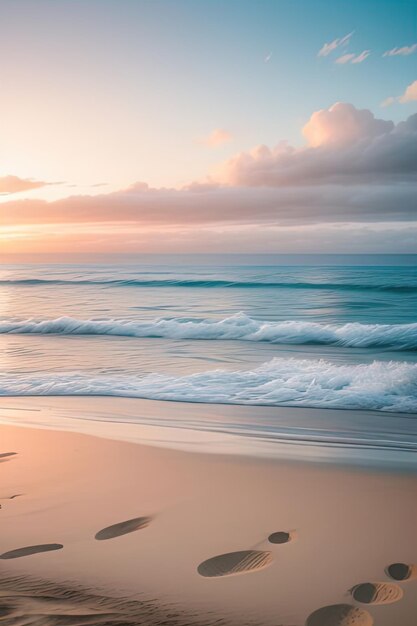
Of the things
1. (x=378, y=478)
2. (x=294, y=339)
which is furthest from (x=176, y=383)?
(x=294, y=339)

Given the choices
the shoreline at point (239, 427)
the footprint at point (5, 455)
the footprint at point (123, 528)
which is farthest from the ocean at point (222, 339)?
the footprint at point (123, 528)

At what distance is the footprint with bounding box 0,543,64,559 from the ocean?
3260 mm

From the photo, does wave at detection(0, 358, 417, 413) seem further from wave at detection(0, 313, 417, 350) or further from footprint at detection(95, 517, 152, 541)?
wave at detection(0, 313, 417, 350)

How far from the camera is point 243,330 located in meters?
17.1

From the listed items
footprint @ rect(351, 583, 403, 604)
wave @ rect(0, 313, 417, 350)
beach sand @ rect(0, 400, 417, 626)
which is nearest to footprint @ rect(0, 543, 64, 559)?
beach sand @ rect(0, 400, 417, 626)

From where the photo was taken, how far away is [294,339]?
15984mm

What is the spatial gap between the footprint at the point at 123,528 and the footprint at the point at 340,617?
1239 millimetres

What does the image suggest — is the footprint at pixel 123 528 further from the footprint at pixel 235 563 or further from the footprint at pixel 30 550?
the footprint at pixel 235 563

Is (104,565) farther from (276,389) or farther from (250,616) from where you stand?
(276,389)

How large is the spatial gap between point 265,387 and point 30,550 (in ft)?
18.9

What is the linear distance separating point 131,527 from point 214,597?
920mm

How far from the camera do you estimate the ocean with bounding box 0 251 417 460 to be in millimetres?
8297

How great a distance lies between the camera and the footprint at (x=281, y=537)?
120 inches

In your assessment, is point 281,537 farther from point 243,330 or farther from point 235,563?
point 243,330
